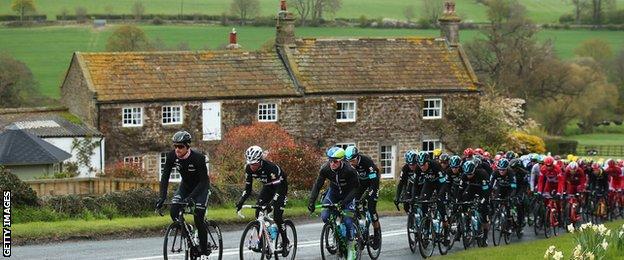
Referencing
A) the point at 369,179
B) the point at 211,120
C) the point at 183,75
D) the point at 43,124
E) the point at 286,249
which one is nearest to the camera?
the point at 286,249

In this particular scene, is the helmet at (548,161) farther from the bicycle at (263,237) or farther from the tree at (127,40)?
the tree at (127,40)

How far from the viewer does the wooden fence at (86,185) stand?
107 feet

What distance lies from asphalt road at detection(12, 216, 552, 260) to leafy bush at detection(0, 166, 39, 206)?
9.64ft

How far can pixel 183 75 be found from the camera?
2071 inches

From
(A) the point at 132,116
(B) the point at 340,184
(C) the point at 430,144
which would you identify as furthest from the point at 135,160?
(B) the point at 340,184

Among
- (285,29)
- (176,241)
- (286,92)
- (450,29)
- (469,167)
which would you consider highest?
(450,29)

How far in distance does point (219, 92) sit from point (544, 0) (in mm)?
92393

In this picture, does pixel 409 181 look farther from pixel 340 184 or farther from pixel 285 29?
pixel 285 29

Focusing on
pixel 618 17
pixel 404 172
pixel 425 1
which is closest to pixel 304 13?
pixel 425 1

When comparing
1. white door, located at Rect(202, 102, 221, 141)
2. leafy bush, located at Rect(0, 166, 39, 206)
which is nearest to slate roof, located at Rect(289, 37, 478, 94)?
white door, located at Rect(202, 102, 221, 141)

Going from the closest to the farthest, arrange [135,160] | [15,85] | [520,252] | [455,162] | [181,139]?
[181,139] < [520,252] < [455,162] < [135,160] < [15,85]

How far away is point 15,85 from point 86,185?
139 feet

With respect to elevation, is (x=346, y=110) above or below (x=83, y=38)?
below

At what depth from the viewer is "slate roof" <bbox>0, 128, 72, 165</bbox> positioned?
43.3 meters
